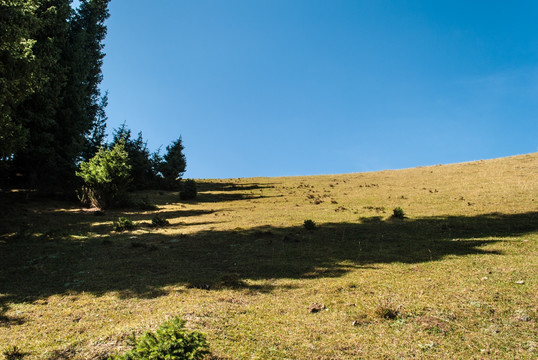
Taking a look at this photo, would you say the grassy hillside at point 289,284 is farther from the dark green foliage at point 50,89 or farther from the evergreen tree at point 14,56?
the dark green foliage at point 50,89

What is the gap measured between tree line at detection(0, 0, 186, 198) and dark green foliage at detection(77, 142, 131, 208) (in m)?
0.95

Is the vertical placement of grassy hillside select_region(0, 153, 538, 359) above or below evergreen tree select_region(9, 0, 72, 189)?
below

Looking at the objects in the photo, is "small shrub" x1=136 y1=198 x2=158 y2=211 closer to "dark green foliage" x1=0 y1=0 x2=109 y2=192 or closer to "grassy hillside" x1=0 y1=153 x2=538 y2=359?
"grassy hillside" x1=0 y1=153 x2=538 y2=359

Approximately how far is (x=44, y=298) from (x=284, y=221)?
450 inches

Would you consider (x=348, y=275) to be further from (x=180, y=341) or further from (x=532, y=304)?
(x=180, y=341)

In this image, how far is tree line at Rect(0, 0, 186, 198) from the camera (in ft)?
54.5

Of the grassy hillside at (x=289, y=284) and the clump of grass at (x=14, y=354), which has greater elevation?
the grassy hillside at (x=289, y=284)

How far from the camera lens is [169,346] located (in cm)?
418

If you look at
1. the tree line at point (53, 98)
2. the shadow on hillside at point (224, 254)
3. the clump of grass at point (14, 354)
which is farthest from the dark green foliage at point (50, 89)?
the clump of grass at point (14, 354)

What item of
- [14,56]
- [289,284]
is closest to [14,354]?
[289,284]

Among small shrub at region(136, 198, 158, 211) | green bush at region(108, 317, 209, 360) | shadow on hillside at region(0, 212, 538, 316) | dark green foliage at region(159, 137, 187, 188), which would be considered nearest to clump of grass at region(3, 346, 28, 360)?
shadow on hillside at region(0, 212, 538, 316)

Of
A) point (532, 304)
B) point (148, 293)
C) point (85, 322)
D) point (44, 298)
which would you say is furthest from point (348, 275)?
point (44, 298)

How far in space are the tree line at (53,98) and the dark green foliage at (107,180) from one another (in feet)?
3.13

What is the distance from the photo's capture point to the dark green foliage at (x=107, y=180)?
76.0 ft
